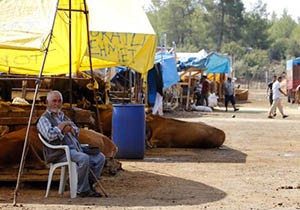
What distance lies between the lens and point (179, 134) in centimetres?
1628

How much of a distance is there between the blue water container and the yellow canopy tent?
0.94 metres

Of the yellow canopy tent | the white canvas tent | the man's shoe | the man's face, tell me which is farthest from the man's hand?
the yellow canopy tent

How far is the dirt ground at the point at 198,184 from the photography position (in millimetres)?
9203

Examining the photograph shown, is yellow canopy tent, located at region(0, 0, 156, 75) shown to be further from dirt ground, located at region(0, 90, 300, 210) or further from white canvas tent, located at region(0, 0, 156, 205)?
dirt ground, located at region(0, 90, 300, 210)

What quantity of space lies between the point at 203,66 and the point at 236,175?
22.7 meters

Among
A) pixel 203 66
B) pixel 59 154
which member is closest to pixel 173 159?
pixel 59 154

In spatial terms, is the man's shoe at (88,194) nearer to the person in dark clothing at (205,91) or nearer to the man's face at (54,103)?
the man's face at (54,103)

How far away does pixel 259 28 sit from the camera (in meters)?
95.5

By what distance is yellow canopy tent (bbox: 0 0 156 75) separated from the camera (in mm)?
9711

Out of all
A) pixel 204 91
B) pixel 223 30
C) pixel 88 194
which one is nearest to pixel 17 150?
pixel 88 194

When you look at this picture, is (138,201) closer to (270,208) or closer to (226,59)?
(270,208)

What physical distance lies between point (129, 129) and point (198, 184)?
3.17 m

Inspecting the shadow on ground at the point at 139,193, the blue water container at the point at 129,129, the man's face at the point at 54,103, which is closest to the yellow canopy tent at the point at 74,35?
the man's face at the point at 54,103

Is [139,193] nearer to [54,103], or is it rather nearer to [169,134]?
[54,103]
